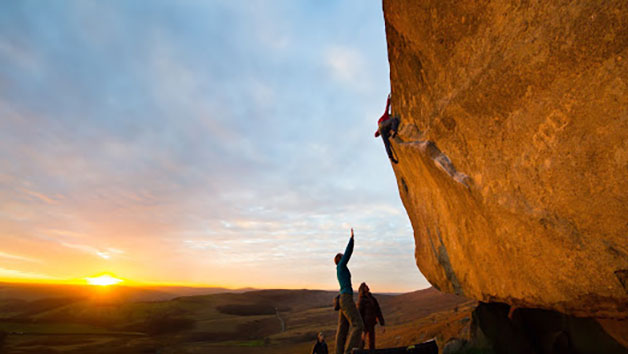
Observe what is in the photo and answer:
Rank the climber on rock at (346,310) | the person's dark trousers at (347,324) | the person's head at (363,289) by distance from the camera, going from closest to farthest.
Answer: the person's dark trousers at (347,324) < the climber on rock at (346,310) < the person's head at (363,289)

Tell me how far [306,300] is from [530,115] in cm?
9342

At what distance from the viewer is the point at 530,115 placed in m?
4.59

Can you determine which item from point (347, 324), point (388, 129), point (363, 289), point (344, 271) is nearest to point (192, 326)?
point (363, 289)

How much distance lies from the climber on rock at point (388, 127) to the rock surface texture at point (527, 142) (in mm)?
1196

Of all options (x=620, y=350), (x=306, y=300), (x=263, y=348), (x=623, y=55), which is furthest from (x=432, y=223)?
(x=306, y=300)

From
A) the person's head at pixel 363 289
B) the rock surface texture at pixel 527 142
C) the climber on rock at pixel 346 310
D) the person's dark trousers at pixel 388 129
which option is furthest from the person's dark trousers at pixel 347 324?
the person's dark trousers at pixel 388 129

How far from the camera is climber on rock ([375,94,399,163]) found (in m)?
8.77

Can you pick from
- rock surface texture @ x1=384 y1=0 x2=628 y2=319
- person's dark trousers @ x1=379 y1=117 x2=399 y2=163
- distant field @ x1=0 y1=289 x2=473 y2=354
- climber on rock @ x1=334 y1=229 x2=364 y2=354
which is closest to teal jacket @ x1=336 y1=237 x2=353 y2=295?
climber on rock @ x1=334 y1=229 x2=364 y2=354

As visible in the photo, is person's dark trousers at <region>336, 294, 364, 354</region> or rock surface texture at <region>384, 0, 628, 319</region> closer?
rock surface texture at <region>384, 0, 628, 319</region>

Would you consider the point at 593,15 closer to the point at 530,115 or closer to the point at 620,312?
the point at 530,115

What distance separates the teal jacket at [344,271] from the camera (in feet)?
23.4

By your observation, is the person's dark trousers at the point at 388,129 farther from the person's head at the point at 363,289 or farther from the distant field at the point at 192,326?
the distant field at the point at 192,326

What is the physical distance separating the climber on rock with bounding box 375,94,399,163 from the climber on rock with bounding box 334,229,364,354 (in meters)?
3.36

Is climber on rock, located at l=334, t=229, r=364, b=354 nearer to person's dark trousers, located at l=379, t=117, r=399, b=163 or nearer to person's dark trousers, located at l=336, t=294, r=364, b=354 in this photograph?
person's dark trousers, located at l=336, t=294, r=364, b=354
